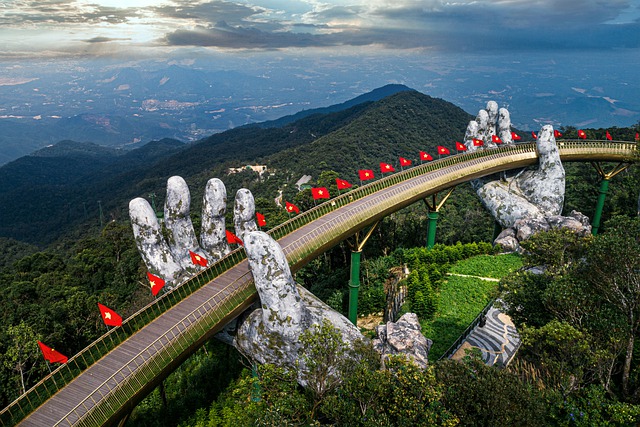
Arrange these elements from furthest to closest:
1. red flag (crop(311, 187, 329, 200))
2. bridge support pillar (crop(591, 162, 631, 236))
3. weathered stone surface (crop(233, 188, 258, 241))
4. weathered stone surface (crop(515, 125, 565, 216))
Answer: bridge support pillar (crop(591, 162, 631, 236)) < weathered stone surface (crop(515, 125, 565, 216)) < red flag (crop(311, 187, 329, 200)) < weathered stone surface (crop(233, 188, 258, 241))

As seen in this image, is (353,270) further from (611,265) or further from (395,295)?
(611,265)

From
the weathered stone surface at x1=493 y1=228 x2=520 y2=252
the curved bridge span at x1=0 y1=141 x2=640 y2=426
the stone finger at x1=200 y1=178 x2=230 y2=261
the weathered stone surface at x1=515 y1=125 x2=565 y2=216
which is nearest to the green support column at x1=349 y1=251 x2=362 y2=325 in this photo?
the curved bridge span at x1=0 y1=141 x2=640 y2=426

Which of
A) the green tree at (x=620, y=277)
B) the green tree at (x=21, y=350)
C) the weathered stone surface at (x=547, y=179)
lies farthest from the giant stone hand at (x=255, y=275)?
the weathered stone surface at (x=547, y=179)

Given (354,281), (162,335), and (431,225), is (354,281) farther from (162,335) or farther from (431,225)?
(162,335)

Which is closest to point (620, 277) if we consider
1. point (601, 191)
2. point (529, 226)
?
point (529, 226)

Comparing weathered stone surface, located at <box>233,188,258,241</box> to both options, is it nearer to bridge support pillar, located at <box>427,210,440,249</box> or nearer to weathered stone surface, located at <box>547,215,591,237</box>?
bridge support pillar, located at <box>427,210,440,249</box>

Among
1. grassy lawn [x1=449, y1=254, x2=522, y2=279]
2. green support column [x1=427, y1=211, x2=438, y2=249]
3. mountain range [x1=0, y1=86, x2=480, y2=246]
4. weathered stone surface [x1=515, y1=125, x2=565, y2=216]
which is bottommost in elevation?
mountain range [x1=0, y1=86, x2=480, y2=246]

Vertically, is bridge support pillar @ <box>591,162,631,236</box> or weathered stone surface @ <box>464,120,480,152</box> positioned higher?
weathered stone surface @ <box>464,120,480,152</box>
